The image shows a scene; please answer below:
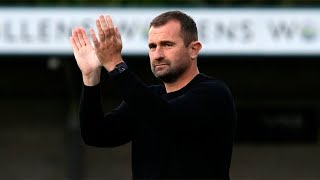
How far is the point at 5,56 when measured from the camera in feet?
35.8

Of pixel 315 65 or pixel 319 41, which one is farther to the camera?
pixel 315 65

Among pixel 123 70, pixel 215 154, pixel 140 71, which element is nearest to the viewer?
pixel 123 70

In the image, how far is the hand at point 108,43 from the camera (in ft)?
8.54

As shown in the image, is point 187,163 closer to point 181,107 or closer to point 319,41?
Result: point 181,107

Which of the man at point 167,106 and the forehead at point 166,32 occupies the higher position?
the forehead at point 166,32

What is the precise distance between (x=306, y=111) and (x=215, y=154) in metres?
10.6

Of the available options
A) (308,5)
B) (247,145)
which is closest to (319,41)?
(308,5)

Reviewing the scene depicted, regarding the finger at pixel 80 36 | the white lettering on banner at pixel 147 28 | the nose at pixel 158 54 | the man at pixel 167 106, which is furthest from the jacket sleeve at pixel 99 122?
the white lettering on banner at pixel 147 28

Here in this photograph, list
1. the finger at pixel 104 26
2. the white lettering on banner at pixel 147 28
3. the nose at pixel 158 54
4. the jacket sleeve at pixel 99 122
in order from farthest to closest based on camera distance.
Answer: the white lettering on banner at pixel 147 28 < the jacket sleeve at pixel 99 122 < the nose at pixel 158 54 < the finger at pixel 104 26

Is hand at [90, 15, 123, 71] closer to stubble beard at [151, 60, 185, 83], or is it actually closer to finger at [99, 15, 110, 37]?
finger at [99, 15, 110, 37]

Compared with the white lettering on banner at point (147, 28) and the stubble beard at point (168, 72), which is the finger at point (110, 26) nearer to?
the stubble beard at point (168, 72)

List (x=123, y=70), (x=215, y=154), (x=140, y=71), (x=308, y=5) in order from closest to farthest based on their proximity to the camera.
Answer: (x=123, y=70)
(x=215, y=154)
(x=308, y=5)
(x=140, y=71)

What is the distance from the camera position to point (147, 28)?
35.1 feet

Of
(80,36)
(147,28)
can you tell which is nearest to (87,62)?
(80,36)
